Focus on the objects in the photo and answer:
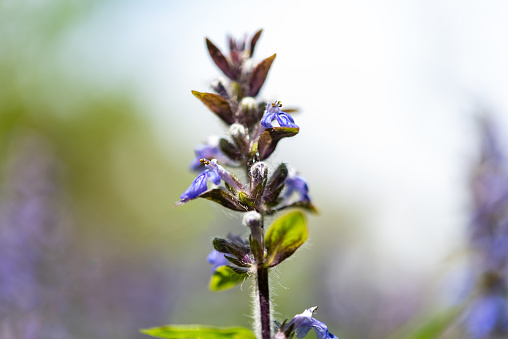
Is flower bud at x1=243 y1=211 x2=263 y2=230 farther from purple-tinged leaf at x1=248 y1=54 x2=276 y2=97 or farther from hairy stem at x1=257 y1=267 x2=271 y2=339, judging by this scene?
purple-tinged leaf at x1=248 y1=54 x2=276 y2=97

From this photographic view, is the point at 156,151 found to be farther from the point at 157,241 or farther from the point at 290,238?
the point at 290,238

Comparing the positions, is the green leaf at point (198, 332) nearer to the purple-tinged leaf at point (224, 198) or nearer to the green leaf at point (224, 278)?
the green leaf at point (224, 278)

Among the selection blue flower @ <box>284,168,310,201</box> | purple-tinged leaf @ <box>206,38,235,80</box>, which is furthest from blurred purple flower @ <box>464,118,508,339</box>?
purple-tinged leaf @ <box>206,38,235,80</box>

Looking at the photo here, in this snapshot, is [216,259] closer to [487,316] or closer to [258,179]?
[258,179]

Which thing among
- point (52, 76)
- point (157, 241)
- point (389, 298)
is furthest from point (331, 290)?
point (52, 76)

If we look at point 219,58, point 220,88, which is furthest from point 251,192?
point 219,58

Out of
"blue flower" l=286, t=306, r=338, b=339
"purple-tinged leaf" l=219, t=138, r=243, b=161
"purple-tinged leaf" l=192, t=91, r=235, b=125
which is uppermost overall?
"purple-tinged leaf" l=192, t=91, r=235, b=125
